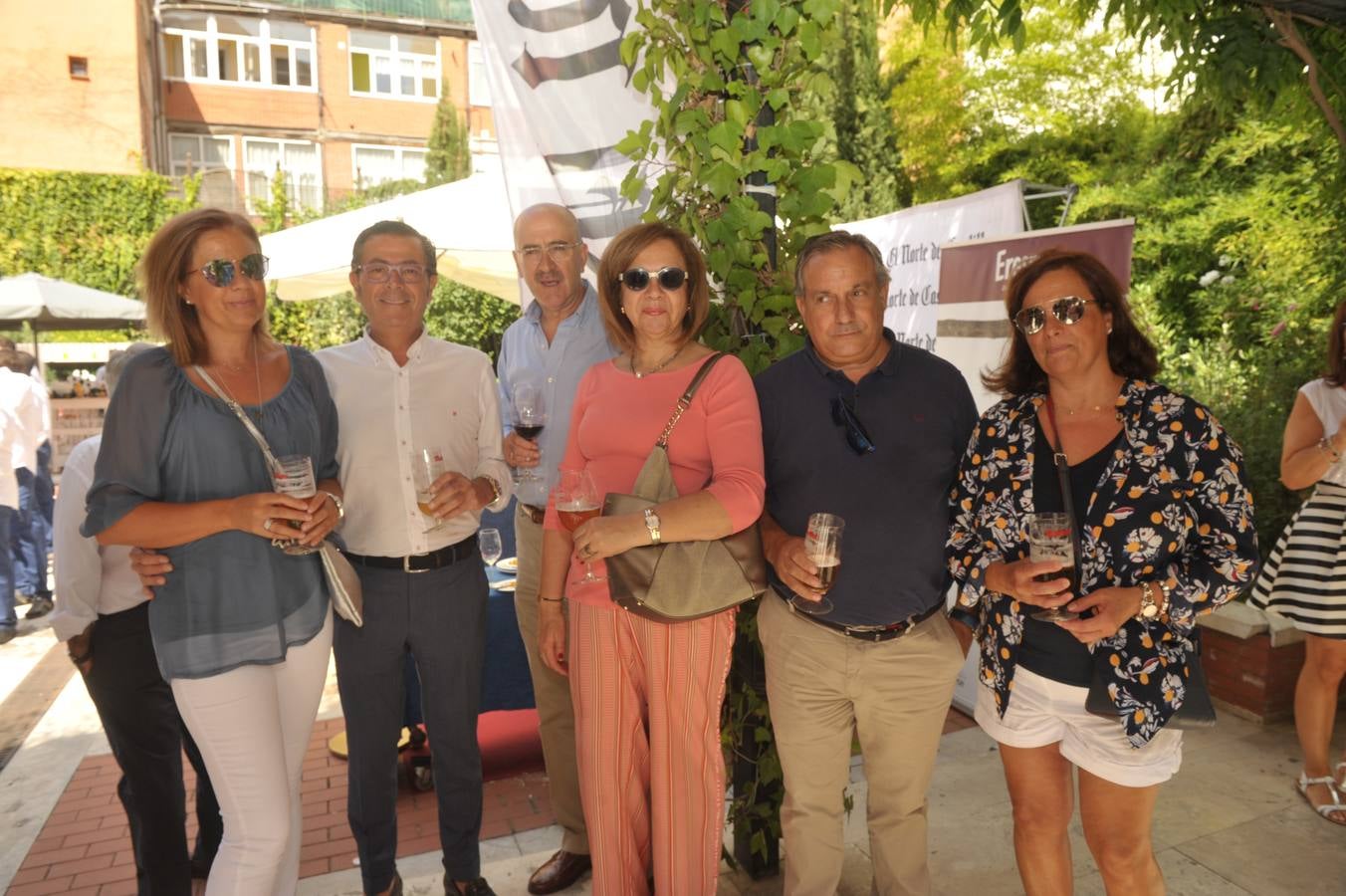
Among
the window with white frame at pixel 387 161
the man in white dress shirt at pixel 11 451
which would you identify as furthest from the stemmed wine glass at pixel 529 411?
the window with white frame at pixel 387 161

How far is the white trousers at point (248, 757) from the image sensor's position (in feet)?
7.38

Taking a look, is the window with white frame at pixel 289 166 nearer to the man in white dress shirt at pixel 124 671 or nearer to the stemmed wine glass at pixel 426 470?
the man in white dress shirt at pixel 124 671

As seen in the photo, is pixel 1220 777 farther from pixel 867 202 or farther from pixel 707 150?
pixel 867 202

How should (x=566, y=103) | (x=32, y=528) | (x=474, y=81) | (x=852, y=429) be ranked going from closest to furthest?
(x=852, y=429) → (x=566, y=103) → (x=32, y=528) → (x=474, y=81)

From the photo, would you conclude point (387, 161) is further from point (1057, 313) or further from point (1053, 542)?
point (1053, 542)

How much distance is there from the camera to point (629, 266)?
96.8 inches

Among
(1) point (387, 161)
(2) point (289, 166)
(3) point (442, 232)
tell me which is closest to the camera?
(3) point (442, 232)

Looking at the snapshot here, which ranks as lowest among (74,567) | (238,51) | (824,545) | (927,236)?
(74,567)

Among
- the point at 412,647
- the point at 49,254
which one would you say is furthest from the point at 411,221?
the point at 49,254

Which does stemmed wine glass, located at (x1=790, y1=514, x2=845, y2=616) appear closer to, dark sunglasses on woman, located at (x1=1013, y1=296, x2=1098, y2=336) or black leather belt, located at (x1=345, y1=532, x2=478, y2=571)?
dark sunglasses on woman, located at (x1=1013, y1=296, x2=1098, y2=336)

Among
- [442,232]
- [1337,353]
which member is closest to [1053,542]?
[1337,353]

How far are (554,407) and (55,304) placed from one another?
11.6m

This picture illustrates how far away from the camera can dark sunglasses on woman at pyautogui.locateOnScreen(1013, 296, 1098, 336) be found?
224cm

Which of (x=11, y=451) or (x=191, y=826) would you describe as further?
(x=11, y=451)
